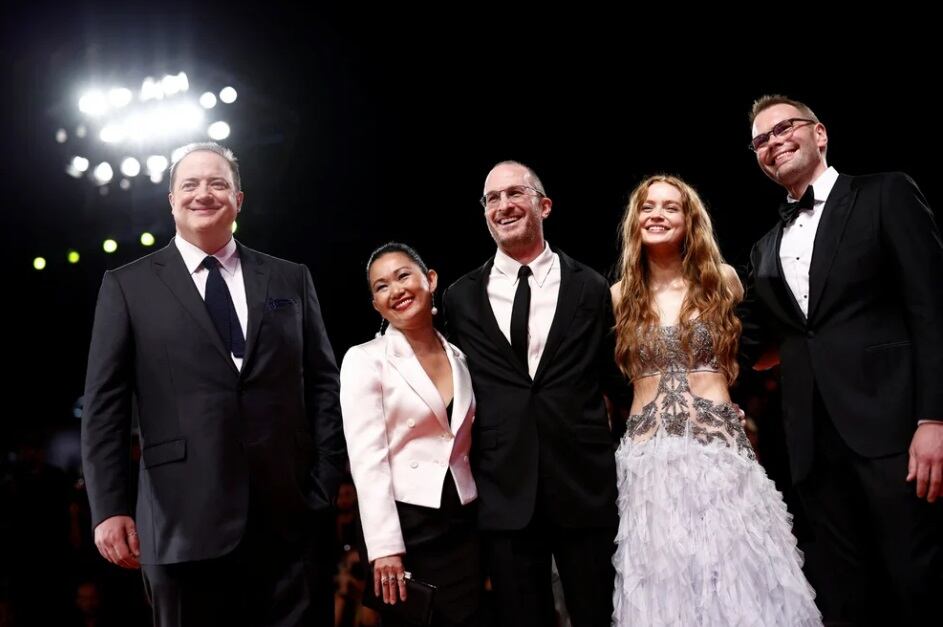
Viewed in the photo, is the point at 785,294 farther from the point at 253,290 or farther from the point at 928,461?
the point at 253,290

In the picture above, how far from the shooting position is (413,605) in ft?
7.27

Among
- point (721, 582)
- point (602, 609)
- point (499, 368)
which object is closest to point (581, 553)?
point (602, 609)

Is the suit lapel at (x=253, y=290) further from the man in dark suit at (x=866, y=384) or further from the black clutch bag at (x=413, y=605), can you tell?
the man in dark suit at (x=866, y=384)

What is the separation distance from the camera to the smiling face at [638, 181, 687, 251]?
8.64 feet

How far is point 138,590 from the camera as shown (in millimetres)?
4676

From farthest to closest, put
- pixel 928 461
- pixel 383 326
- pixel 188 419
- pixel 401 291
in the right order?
pixel 383 326, pixel 401 291, pixel 188 419, pixel 928 461

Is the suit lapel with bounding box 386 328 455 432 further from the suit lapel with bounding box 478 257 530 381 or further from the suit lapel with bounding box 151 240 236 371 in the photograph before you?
the suit lapel with bounding box 151 240 236 371

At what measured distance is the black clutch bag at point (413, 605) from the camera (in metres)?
2.19

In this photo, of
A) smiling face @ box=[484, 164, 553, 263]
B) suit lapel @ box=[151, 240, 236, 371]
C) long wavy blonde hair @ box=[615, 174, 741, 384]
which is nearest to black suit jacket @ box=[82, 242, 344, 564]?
suit lapel @ box=[151, 240, 236, 371]

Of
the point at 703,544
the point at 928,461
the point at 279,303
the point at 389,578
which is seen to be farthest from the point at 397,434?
the point at 928,461

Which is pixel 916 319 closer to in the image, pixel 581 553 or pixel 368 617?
pixel 581 553

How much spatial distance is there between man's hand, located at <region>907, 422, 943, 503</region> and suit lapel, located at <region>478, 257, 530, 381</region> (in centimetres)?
107

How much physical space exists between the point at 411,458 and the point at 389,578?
342mm

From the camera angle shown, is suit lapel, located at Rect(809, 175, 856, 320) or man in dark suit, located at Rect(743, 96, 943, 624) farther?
suit lapel, located at Rect(809, 175, 856, 320)
